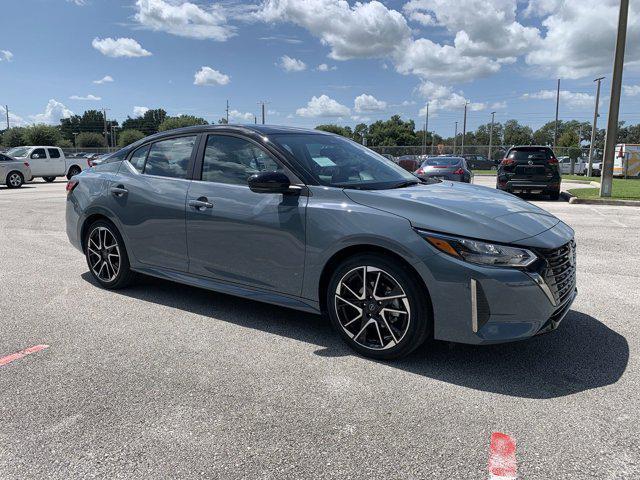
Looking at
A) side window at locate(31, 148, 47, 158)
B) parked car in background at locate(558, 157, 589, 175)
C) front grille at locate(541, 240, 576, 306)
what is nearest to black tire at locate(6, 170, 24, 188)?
side window at locate(31, 148, 47, 158)

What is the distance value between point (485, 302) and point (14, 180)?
23443 millimetres

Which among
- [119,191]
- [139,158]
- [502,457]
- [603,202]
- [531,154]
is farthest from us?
[531,154]

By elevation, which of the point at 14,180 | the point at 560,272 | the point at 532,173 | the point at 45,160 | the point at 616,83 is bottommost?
the point at 14,180

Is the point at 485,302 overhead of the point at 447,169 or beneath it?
beneath

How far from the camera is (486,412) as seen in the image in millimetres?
2908

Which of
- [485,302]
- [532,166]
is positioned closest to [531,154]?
[532,166]

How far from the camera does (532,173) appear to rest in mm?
15727

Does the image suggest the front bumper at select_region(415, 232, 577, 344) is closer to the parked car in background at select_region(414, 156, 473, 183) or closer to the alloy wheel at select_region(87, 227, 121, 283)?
the alloy wheel at select_region(87, 227, 121, 283)

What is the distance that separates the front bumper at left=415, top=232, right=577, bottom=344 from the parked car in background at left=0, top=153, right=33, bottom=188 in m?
22.9

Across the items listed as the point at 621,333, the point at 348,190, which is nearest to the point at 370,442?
the point at 348,190

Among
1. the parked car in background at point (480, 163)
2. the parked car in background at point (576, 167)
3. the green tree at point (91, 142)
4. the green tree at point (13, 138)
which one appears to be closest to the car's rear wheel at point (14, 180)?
the parked car in background at point (576, 167)

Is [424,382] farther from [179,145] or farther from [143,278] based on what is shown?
[143,278]

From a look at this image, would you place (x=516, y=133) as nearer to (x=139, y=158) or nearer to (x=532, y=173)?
(x=532, y=173)

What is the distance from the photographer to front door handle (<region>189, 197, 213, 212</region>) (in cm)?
430
